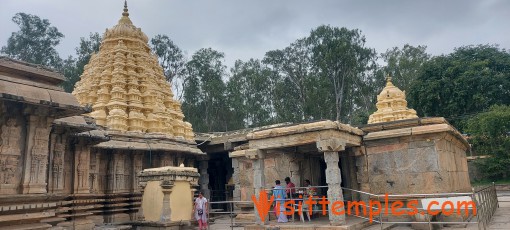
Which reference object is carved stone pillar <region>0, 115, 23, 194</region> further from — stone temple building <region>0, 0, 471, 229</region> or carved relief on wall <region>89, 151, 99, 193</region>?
carved relief on wall <region>89, 151, 99, 193</region>

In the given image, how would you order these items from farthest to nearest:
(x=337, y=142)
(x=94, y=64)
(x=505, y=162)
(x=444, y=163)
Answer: (x=505, y=162) < (x=94, y=64) < (x=444, y=163) < (x=337, y=142)

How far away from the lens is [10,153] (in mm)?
6867

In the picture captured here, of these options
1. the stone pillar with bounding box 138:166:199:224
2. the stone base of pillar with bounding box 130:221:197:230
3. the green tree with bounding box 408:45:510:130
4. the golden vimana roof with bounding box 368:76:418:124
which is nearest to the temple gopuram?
the stone base of pillar with bounding box 130:221:197:230

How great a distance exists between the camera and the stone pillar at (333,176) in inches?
310

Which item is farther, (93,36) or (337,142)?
(93,36)

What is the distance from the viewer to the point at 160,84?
19781 millimetres

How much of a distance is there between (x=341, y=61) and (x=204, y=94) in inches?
527

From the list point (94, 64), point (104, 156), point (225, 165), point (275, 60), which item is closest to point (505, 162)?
point (225, 165)

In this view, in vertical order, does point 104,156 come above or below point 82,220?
above

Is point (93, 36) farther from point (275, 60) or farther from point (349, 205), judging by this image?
point (349, 205)

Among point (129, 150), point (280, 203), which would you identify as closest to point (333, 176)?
point (280, 203)

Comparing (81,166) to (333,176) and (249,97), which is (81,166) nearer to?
(333,176)

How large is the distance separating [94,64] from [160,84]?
3294 millimetres

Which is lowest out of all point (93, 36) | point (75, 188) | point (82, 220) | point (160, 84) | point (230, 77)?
point (82, 220)
